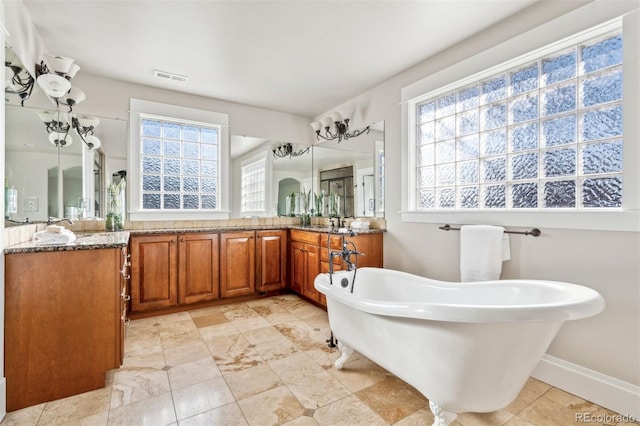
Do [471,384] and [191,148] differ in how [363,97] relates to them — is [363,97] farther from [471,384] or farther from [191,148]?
[471,384]

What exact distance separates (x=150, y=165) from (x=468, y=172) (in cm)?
336

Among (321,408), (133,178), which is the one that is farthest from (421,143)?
(133,178)

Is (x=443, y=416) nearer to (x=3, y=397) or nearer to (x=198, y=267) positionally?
(x=3, y=397)

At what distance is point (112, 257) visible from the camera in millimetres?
1949

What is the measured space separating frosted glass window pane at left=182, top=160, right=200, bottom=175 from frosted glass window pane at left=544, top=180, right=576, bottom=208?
3.55 m

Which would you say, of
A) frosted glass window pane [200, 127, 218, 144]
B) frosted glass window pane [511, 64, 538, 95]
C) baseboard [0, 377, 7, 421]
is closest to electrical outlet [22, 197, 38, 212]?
baseboard [0, 377, 7, 421]

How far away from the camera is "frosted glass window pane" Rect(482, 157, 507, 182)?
2387 millimetres

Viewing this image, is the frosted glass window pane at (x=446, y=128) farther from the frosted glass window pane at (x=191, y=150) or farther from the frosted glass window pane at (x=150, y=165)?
the frosted glass window pane at (x=150, y=165)

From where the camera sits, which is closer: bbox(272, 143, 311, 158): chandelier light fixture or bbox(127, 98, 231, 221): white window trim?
bbox(127, 98, 231, 221): white window trim

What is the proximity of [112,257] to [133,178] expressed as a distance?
5.79ft

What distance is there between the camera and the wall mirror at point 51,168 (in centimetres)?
195

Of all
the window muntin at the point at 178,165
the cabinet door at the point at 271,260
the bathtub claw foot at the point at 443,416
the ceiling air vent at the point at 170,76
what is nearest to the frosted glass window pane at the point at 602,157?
the bathtub claw foot at the point at 443,416

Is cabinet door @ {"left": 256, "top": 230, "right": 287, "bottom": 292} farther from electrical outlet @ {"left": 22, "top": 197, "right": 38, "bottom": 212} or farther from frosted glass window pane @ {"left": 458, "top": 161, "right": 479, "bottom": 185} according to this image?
frosted glass window pane @ {"left": 458, "top": 161, "right": 479, "bottom": 185}

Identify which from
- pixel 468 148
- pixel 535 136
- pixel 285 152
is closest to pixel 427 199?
pixel 468 148
